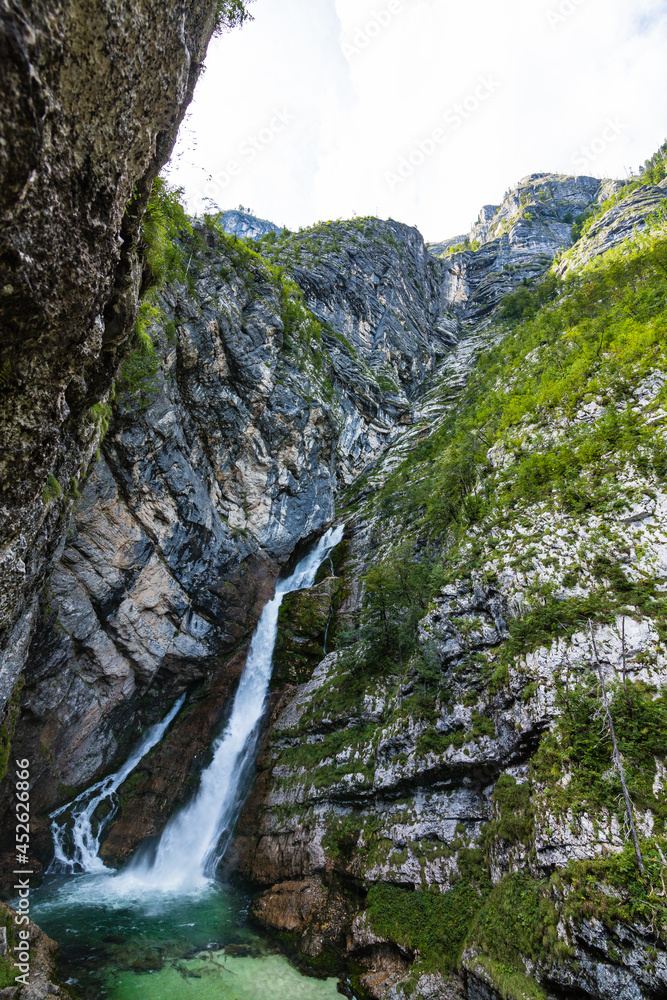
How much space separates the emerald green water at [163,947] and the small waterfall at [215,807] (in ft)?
3.53

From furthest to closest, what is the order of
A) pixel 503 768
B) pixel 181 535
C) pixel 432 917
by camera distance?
pixel 181 535 → pixel 503 768 → pixel 432 917

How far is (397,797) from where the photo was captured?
12.7 metres

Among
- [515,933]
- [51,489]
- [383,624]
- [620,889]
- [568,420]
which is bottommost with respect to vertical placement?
[515,933]

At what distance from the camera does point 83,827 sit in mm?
16859

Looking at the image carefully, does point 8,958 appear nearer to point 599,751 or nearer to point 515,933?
point 515,933

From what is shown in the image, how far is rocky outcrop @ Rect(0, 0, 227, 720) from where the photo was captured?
4270 millimetres

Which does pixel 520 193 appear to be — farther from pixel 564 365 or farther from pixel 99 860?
pixel 99 860

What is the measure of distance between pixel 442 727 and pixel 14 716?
12.6m

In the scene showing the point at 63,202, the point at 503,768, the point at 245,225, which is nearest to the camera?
the point at 63,202

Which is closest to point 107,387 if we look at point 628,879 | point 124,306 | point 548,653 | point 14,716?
point 124,306

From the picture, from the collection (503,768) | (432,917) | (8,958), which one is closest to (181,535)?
(8,958)

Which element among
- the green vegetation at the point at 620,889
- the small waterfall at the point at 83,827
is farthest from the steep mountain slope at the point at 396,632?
the small waterfall at the point at 83,827

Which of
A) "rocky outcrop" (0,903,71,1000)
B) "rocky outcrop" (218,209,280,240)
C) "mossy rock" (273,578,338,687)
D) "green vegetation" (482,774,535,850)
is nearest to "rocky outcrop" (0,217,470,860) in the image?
"mossy rock" (273,578,338,687)

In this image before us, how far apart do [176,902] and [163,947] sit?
3.30m
